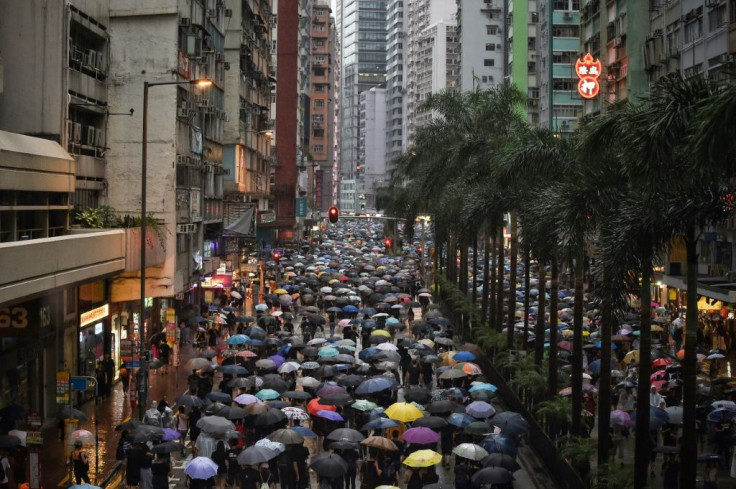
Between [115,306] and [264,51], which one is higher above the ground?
[264,51]

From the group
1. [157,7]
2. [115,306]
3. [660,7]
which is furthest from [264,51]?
[115,306]

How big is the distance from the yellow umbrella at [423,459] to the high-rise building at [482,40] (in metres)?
137

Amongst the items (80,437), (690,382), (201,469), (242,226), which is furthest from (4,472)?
(242,226)

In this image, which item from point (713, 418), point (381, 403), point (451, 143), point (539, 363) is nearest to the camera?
point (713, 418)

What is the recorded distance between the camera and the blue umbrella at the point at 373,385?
2684 centimetres

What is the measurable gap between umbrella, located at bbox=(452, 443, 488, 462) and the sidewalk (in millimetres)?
7642

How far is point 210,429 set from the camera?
22.0 meters

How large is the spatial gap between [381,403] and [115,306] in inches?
493


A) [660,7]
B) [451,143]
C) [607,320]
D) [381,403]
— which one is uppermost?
[660,7]

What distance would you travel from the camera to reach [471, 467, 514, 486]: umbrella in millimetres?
19000

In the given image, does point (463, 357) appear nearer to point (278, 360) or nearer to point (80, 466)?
point (278, 360)

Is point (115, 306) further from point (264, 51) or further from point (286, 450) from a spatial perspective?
point (264, 51)

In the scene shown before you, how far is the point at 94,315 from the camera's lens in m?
33.2

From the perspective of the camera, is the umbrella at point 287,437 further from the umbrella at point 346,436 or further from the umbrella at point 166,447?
the umbrella at point 166,447
